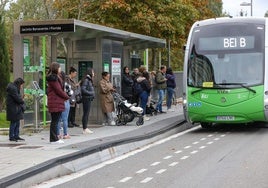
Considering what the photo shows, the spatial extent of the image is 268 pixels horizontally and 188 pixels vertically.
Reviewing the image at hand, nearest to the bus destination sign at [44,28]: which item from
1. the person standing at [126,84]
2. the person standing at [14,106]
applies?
the person standing at [14,106]

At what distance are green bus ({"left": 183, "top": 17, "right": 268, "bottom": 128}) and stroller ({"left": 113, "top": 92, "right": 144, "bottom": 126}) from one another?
151 cm

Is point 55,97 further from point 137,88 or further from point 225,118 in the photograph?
point 137,88

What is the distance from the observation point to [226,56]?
1608cm

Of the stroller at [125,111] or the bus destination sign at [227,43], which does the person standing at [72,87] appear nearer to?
the stroller at [125,111]

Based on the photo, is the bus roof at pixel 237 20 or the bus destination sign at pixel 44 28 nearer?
the bus destination sign at pixel 44 28

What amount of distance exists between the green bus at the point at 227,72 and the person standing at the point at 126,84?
294cm

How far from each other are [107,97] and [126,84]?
2.25 meters

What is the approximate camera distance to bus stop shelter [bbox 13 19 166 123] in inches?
573

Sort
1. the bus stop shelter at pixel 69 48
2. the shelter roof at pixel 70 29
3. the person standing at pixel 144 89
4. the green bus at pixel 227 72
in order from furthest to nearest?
the person standing at pixel 144 89 → the green bus at pixel 227 72 → the bus stop shelter at pixel 69 48 → the shelter roof at pixel 70 29

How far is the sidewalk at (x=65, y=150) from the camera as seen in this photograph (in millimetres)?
8856

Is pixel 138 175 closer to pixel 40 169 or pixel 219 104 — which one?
pixel 40 169

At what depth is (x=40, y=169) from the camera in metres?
8.95

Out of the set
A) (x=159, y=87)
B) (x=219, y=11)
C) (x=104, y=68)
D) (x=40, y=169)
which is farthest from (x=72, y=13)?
(x=219, y=11)

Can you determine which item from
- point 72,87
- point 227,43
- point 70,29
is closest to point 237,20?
point 227,43
